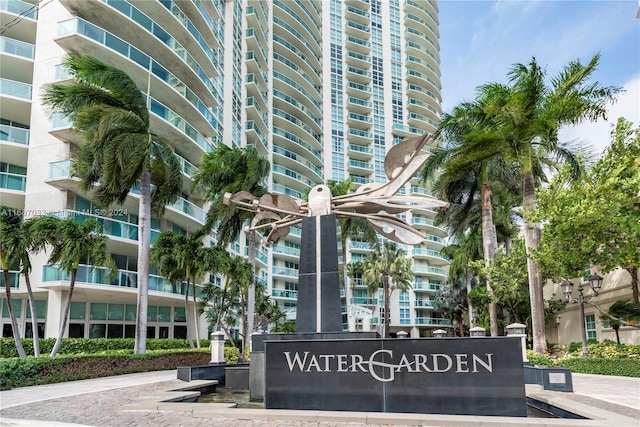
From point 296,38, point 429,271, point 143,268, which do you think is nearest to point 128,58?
point 143,268

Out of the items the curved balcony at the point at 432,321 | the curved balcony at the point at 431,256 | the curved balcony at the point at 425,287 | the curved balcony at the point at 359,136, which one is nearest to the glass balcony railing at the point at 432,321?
the curved balcony at the point at 432,321

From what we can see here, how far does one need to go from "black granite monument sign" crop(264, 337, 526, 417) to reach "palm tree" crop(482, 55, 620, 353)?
1314cm

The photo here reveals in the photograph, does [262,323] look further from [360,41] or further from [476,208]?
[360,41]

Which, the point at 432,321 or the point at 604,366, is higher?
the point at 604,366

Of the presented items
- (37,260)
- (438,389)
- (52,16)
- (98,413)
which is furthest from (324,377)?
(52,16)

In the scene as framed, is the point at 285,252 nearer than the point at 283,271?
No

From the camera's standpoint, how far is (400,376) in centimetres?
976

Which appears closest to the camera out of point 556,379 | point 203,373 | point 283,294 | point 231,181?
point 556,379

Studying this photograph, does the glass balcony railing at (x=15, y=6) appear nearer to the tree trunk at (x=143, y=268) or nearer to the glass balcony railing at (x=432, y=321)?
the tree trunk at (x=143, y=268)

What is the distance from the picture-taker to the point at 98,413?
1043cm

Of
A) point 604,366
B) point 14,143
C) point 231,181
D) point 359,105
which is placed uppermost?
point 359,105

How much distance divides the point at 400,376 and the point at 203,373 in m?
8.59

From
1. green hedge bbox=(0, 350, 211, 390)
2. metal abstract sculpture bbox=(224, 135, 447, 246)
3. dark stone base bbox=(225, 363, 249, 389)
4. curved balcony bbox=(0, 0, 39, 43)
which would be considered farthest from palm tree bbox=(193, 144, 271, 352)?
metal abstract sculpture bbox=(224, 135, 447, 246)

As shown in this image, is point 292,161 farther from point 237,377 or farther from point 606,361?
point 237,377
